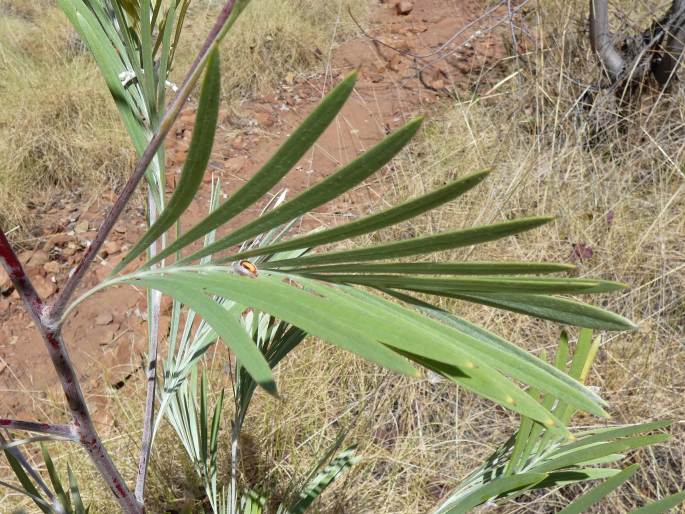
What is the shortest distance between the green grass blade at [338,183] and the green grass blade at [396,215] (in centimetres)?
1

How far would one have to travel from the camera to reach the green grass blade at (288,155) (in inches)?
8.0

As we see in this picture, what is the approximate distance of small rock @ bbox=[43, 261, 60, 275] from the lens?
1.85 m

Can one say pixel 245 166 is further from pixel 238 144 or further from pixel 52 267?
pixel 52 267

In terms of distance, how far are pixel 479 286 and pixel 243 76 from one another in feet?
9.21

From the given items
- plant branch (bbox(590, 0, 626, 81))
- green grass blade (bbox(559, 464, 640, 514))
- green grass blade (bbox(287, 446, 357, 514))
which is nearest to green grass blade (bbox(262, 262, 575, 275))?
green grass blade (bbox(559, 464, 640, 514))

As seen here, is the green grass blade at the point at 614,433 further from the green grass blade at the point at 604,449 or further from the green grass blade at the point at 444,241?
the green grass blade at the point at 444,241

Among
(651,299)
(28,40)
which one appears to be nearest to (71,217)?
(28,40)

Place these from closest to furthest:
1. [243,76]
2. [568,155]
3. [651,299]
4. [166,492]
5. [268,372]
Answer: [268,372] < [166,492] < [651,299] < [568,155] < [243,76]

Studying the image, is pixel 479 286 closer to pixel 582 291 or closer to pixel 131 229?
pixel 582 291

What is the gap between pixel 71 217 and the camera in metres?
2.05

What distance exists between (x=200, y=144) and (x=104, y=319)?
1.64 metres

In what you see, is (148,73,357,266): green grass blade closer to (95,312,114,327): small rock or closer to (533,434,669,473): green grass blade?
(533,434,669,473): green grass blade

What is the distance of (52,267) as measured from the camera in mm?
1856

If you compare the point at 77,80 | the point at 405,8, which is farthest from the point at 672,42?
the point at 77,80
